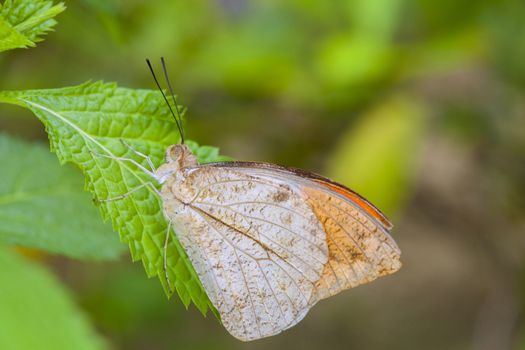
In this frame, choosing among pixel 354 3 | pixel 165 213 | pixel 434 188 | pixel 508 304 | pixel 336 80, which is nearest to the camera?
pixel 165 213

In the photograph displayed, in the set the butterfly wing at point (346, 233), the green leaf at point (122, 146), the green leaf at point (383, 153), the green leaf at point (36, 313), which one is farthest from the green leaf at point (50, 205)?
the green leaf at point (383, 153)

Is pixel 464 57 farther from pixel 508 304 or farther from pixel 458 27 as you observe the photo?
pixel 508 304

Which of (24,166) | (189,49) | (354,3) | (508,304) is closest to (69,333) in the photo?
(24,166)

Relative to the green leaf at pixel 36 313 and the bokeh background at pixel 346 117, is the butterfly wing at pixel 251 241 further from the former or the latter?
the bokeh background at pixel 346 117

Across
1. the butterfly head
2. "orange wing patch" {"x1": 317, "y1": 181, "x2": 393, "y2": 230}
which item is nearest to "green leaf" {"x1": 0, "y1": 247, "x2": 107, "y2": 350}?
the butterfly head

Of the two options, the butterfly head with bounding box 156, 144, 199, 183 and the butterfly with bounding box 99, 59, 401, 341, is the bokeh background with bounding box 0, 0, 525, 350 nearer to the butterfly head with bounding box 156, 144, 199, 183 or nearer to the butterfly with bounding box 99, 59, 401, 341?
the butterfly with bounding box 99, 59, 401, 341

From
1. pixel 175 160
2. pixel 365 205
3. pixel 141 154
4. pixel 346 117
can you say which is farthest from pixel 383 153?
pixel 141 154

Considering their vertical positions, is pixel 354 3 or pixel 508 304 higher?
Result: pixel 354 3
